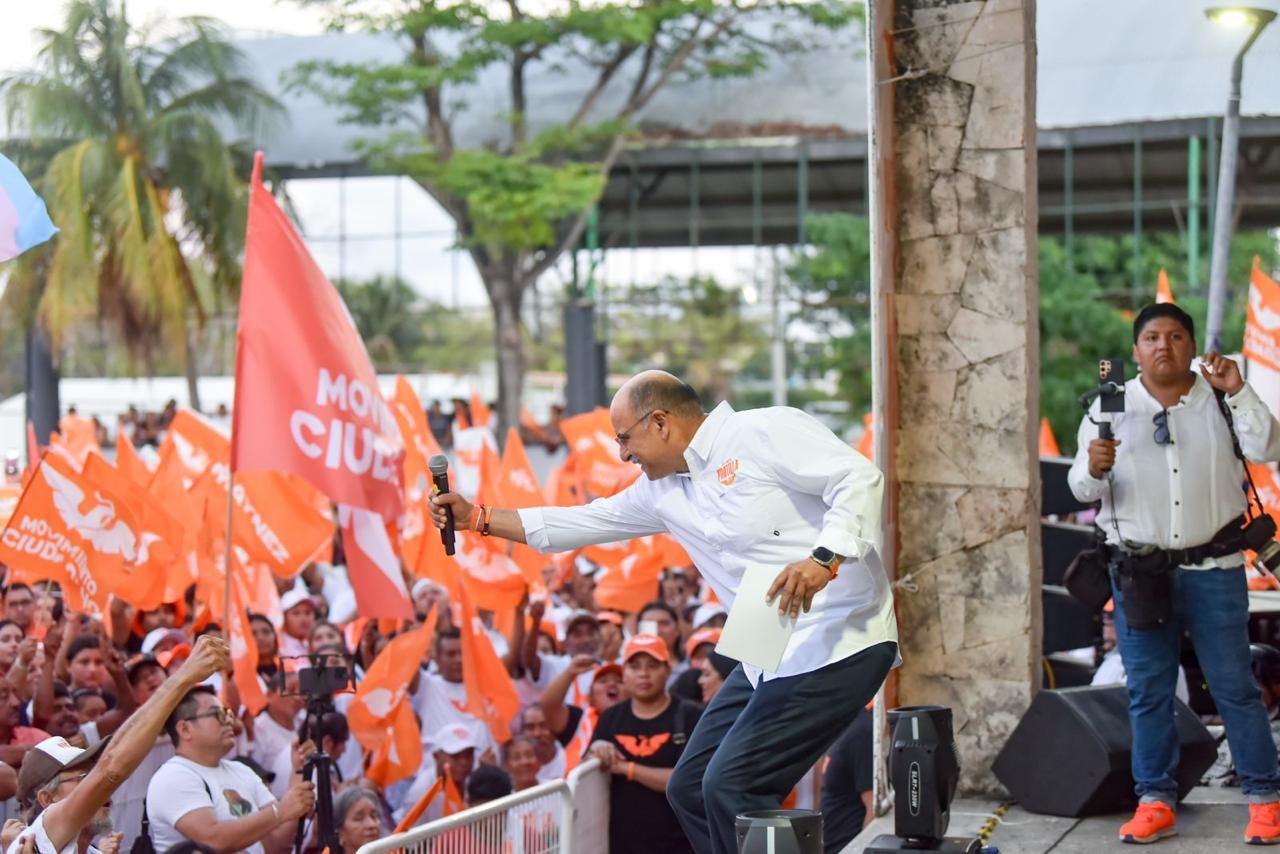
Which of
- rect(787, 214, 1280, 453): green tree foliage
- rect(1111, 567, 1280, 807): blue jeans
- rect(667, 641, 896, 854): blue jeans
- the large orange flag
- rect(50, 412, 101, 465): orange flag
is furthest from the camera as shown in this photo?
rect(787, 214, 1280, 453): green tree foliage

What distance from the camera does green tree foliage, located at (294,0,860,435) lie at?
2728cm

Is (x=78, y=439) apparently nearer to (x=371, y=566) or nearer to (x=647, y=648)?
(x=371, y=566)

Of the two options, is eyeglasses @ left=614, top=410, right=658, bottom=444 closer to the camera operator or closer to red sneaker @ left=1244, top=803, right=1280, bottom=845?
the camera operator

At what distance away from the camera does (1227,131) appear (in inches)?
432

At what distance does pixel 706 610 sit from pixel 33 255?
19991mm

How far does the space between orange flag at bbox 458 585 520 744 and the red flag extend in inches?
17.5

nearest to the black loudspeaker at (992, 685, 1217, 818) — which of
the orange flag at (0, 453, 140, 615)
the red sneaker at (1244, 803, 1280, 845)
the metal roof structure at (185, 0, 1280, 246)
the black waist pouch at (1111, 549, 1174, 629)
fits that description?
the red sneaker at (1244, 803, 1280, 845)

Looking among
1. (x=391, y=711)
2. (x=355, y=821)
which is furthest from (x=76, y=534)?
(x=355, y=821)

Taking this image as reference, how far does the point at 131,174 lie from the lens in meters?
27.3

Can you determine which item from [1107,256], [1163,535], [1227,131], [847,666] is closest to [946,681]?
[1163,535]

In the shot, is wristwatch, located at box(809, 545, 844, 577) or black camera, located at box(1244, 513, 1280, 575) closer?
wristwatch, located at box(809, 545, 844, 577)

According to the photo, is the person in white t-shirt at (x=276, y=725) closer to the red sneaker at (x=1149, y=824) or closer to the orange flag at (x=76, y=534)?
the orange flag at (x=76, y=534)

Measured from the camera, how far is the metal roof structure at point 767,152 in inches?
1142

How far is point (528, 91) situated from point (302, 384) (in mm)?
23499
